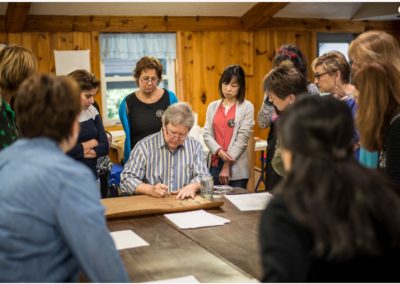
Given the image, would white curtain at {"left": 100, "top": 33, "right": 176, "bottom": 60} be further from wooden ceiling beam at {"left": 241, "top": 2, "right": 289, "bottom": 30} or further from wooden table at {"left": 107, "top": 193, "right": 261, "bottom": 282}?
wooden table at {"left": 107, "top": 193, "right": 261, "bottom": 282}

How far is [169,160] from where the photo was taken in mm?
2848

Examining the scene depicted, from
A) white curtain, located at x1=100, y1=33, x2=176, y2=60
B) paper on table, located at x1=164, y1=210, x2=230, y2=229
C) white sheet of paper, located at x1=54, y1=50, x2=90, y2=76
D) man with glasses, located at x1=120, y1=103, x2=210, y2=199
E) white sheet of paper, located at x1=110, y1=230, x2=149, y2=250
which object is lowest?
white sheet of paper, located at x1=110, y1=230, x2=149, y2=250

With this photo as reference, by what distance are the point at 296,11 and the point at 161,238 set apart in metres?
4.62

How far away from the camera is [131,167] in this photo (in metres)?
2.80

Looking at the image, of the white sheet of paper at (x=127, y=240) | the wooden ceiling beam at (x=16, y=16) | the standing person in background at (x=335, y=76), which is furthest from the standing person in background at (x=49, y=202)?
the wooden ceiling beam at (x=16, y=16)

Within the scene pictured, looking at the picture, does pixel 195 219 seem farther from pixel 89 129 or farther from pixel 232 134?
pixel 232 134

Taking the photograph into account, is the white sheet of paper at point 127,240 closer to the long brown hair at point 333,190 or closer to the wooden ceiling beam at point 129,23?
the long brown hair at point 333,190

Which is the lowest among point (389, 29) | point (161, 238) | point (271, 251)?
point (161, 238)

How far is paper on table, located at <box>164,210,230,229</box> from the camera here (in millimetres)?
2243

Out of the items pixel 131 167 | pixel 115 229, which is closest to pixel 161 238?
pixel 115 229

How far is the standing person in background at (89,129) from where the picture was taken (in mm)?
2967

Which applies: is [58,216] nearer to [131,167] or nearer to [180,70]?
[131,167]

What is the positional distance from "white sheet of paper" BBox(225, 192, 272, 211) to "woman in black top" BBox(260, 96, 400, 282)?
139 centimetres

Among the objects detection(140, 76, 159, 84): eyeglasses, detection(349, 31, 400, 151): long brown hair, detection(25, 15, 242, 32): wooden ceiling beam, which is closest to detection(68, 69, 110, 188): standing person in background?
detection(140, 76, 159, 84): eyeglasses
